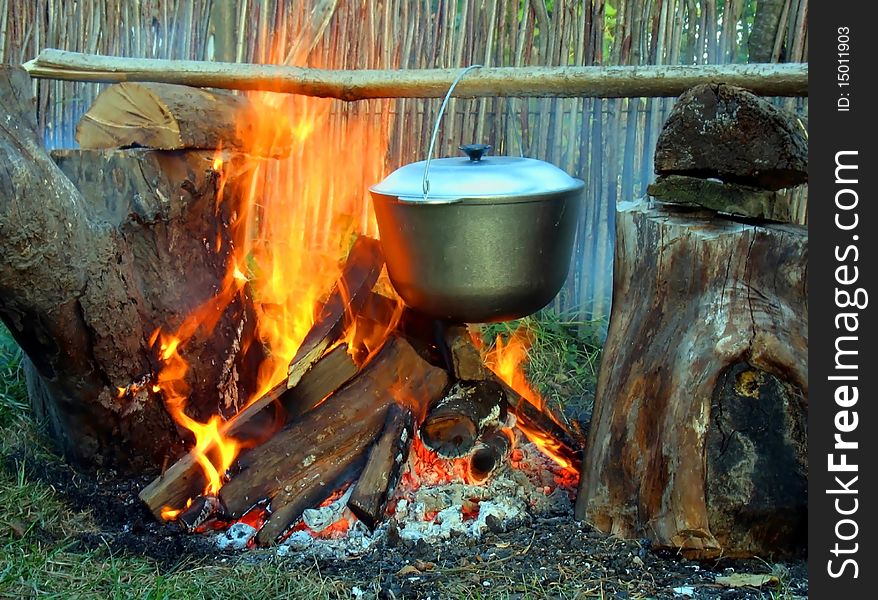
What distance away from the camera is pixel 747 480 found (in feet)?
9.49

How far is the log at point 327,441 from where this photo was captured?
332 cm

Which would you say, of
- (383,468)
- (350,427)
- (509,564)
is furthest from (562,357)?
(509,564)

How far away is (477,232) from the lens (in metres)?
3.14

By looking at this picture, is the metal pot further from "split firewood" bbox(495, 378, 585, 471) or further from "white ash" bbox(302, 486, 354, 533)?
"white ash" bbox(302, 486, 354, 533)

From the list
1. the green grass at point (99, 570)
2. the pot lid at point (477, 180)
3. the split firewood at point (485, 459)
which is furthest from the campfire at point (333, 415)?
the pot lid at point (477, 180)

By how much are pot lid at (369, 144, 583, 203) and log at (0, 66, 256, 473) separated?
96cm

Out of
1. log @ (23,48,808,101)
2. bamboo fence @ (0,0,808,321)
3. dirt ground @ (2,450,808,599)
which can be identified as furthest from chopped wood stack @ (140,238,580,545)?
bamboo fence @ (0,0,808,321)

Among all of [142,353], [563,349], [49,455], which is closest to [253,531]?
[142,353]

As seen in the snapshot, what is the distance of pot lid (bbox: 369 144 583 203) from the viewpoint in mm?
3104

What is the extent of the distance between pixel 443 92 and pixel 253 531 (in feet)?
7.50

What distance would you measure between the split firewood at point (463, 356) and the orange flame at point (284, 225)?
1.14 ft

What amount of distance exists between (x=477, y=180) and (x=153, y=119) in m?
1.39

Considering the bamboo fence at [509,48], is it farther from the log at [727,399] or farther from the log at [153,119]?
the log at [727,399]

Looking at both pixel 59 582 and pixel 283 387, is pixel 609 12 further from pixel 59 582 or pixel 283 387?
pixel 59 582
